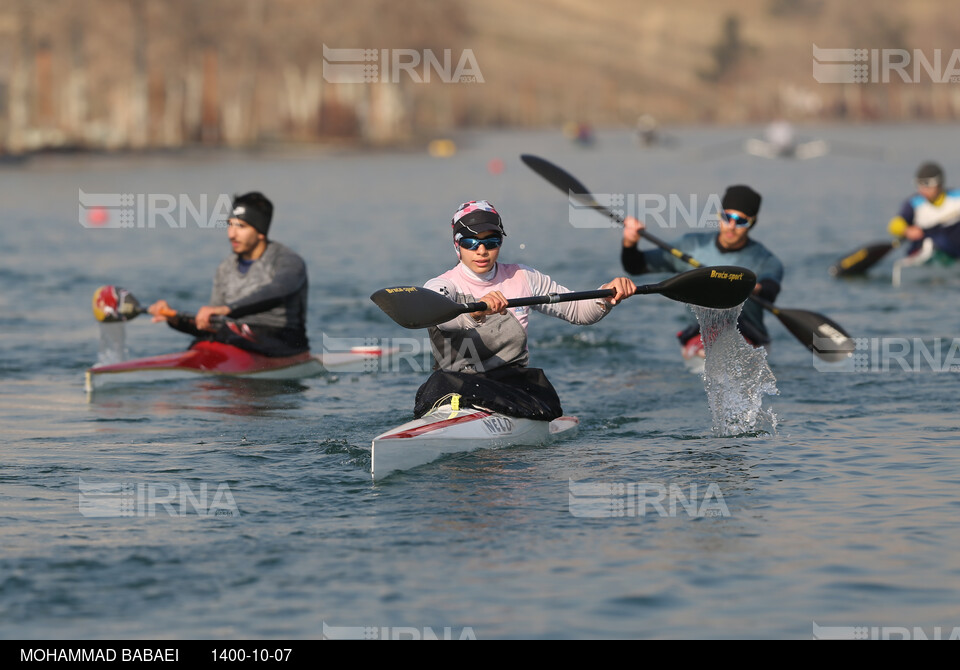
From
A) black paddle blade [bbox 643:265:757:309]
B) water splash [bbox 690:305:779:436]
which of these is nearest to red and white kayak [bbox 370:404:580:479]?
black paddle blade [bbox 643:265:757:309]

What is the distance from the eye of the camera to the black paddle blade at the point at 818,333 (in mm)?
14469

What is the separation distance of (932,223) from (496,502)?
14.8 meters

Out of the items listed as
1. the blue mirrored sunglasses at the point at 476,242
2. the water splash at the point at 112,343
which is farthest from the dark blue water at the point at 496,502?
the blue mirrored sunglasses at the point at 476,242

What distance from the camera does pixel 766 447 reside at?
11.3 meters

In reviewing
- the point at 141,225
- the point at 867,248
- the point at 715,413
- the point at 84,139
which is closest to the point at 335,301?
the point at 867,248

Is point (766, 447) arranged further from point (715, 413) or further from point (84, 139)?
point (84, 139)

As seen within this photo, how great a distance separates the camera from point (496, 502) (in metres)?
9.44

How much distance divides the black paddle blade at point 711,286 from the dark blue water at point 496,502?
120 centimetres

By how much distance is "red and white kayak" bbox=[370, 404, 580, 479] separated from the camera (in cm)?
995

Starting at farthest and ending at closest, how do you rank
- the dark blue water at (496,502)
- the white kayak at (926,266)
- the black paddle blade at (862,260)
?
1. the black paddle blade at (862,260)
2. the white kayak at (926,266)
3. the dark blue water at (496,502)

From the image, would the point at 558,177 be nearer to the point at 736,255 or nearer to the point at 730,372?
the point at 736,255
